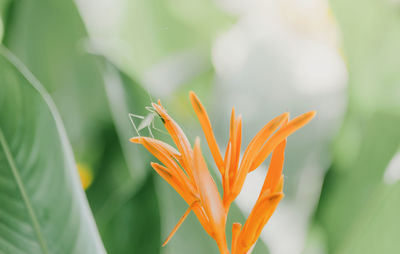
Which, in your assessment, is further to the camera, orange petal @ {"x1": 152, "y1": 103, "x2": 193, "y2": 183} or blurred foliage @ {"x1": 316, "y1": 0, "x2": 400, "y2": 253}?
blurred foliage @ {"x1": 316, "y1": 0, "x2": 400, "y2": 253}

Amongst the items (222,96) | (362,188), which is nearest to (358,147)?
(362,188)

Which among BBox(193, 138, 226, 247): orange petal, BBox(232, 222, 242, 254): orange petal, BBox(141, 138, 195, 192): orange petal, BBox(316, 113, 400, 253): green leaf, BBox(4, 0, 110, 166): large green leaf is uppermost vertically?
BBox(4, 0, 110, 166): large green leaf

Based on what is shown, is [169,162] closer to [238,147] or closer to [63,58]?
[238,147]

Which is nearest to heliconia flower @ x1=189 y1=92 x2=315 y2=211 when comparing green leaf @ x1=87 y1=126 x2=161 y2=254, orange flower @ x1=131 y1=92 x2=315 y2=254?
orange flower @ x1=131 y1=92 x2=315 y2=254

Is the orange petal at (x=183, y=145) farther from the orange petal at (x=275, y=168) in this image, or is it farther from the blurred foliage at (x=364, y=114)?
the blurred foliage at (x=364, y=114)

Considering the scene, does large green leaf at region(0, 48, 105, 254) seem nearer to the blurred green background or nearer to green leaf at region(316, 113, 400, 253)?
the blurred green background

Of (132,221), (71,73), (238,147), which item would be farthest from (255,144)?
(71,73)

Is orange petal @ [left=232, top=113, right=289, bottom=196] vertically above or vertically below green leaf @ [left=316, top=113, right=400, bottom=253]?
above

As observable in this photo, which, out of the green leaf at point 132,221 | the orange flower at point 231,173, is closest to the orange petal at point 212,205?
the orange flower at point 231,173
